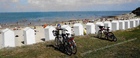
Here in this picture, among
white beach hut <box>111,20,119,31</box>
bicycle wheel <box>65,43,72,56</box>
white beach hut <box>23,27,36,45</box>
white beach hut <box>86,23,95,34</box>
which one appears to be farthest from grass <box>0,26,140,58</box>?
white beach hut <box>111,20,119,31</box>

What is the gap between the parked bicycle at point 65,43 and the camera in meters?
8.61

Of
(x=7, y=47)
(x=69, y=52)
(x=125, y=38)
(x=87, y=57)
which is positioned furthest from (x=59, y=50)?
(x=125, y=38)

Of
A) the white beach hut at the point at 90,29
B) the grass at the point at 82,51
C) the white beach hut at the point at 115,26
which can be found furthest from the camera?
the white beach hut at the point at 115,26

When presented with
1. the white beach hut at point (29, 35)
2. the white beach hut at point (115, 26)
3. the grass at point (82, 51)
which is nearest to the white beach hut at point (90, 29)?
the white beach hut at point (115, 26)

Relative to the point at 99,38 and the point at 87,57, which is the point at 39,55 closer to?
the point at 87,57

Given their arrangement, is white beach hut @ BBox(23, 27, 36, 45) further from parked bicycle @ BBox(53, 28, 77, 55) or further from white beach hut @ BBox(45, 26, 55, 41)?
parked bicycle @ BBox(53, 28, 77, 55)

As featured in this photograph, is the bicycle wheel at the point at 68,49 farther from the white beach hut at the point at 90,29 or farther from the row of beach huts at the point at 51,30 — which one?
the white beach hut at the point at 90,29

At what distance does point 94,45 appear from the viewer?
33.9 feet

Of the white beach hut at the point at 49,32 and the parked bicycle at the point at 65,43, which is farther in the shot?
the white beach hut at the point at 49,32

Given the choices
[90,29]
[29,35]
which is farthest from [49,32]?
[90,29]

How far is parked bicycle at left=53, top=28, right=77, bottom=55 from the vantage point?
8.61 meters

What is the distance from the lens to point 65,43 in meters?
8.88

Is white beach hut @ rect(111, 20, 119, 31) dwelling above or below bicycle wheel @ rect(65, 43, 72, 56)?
above

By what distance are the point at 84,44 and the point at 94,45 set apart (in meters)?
0.45
